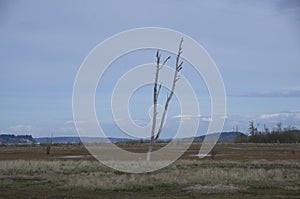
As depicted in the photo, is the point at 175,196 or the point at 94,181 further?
the point at 94,181

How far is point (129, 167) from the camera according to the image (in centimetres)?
3562

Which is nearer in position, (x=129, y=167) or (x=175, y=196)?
(x=175, y=196)

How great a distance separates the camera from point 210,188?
73.8ft

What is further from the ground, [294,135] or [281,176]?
[294,135]

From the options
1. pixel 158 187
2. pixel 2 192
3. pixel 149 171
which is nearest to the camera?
pixel 2 192

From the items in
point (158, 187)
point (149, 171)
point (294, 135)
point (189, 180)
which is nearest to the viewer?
point (158, 187)

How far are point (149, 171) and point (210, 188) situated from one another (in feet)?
37.4

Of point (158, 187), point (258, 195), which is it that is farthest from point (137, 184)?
point (258, 195)

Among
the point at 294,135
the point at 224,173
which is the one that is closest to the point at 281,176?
the point at 224,173

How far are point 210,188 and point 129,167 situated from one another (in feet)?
45.2

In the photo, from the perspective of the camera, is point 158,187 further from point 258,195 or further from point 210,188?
point 258,195

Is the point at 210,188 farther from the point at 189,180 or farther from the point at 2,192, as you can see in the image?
the point at 2,192

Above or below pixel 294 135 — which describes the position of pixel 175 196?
below

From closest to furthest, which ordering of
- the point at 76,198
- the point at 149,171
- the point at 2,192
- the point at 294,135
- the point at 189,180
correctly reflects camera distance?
the point at 76,198
the point at 2,192
the point at 189,180
the point at 149,171
the point at 294,135
